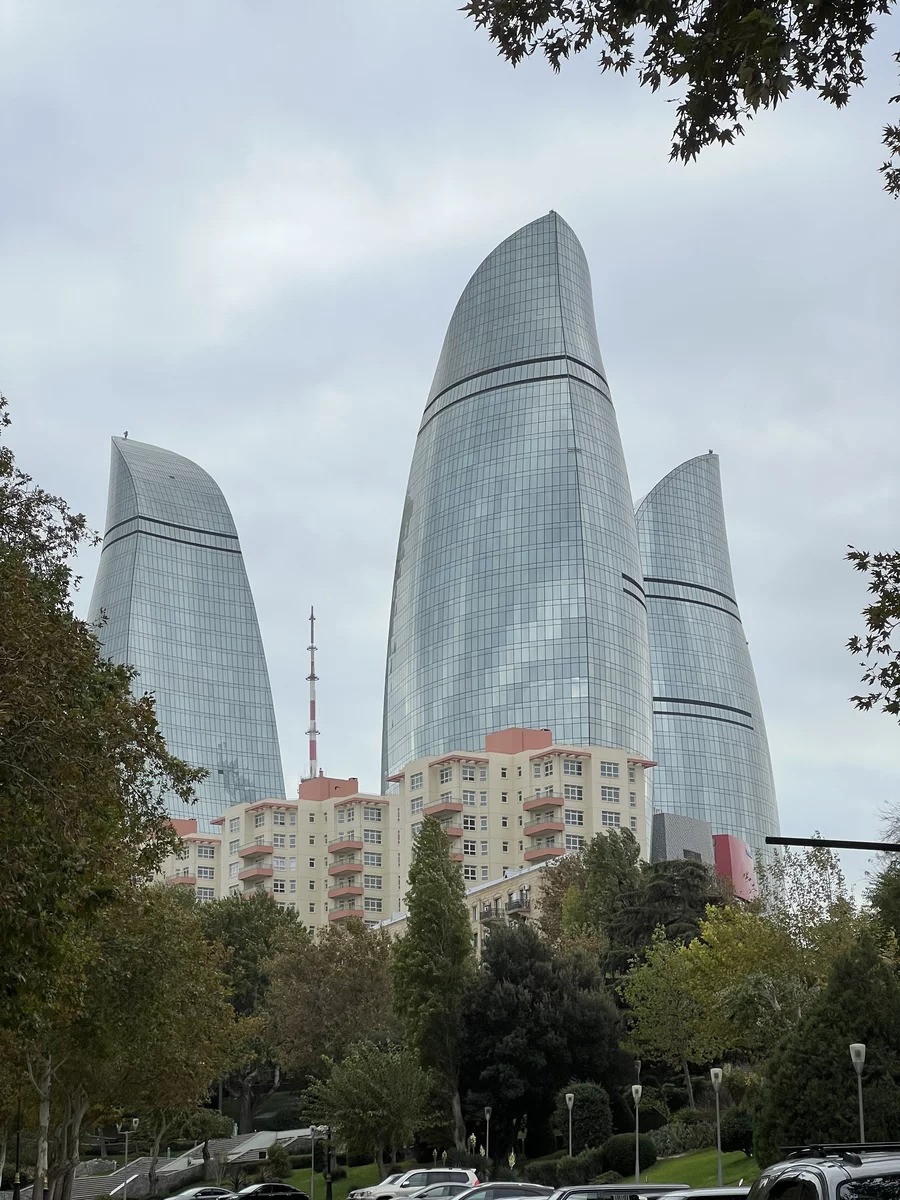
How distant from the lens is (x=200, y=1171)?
78188 mm

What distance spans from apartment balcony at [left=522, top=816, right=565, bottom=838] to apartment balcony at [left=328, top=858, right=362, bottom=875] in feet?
72.2

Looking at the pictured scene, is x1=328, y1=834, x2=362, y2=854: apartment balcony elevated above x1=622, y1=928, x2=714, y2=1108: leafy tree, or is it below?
above

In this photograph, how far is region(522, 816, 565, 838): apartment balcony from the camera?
484 feet

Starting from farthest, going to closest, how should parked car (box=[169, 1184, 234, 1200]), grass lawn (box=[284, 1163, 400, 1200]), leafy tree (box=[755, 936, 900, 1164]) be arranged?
grass lawn (box=[284, 1163, 400, 1200])
parked car (box=[169, 1184, 234, 1200])
leafy tree (box=[755, 936, 900, 1164])

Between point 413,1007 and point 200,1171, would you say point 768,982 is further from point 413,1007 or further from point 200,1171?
point 200,1171

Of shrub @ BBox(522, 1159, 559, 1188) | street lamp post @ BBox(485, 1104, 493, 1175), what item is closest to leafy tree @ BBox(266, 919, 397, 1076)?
street lamp post @ BBox(485, 1104, 493, 1175)

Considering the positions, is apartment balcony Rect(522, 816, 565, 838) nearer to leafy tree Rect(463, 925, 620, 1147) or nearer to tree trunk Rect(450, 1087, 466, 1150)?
leafy tree Rect(463, 925, 620, 1147)

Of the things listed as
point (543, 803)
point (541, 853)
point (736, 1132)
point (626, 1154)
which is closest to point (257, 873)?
point (541, 853)

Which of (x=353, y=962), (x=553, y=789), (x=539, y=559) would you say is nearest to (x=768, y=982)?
(x=353, y=962)

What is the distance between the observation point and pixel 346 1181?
66.2 metres

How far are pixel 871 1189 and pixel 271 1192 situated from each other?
43.7 meters

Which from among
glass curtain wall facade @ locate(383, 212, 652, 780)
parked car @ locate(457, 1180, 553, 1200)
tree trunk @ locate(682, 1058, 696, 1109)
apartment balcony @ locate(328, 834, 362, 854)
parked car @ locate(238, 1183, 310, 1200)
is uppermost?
glass curtain wall facade @ locate(383, 212, 652, 780)

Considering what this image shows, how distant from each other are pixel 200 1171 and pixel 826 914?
1521 inches

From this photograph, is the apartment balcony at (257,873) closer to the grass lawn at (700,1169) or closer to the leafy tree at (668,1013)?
the leafy tree at (668,1013)
